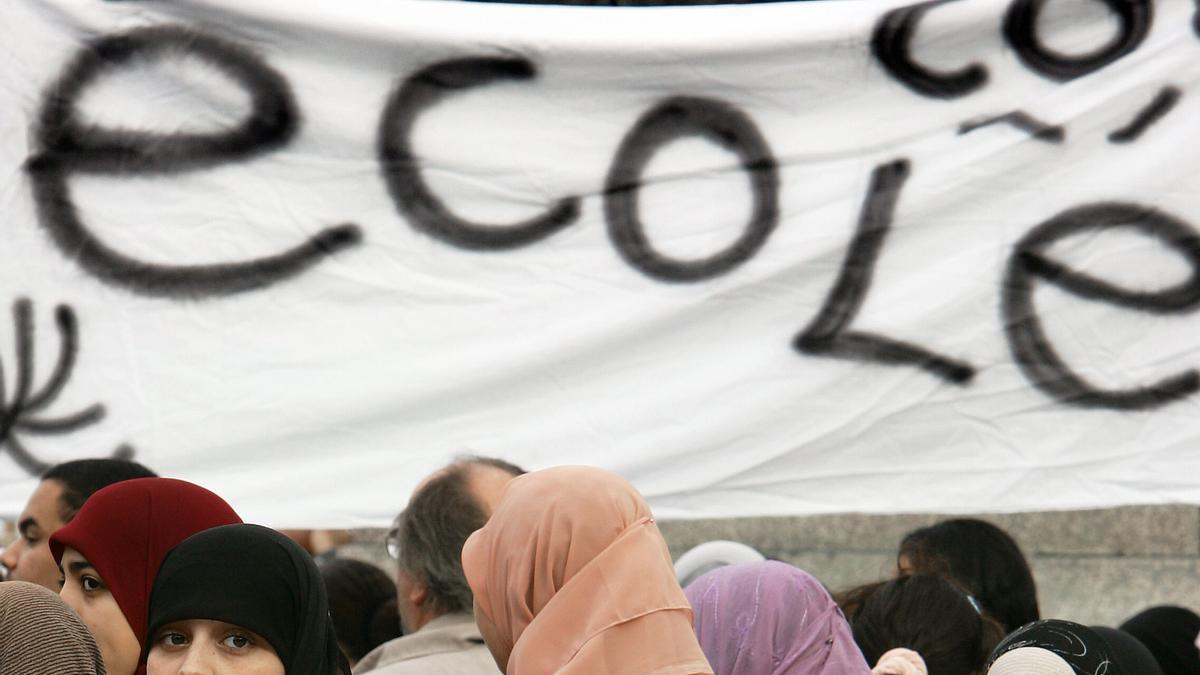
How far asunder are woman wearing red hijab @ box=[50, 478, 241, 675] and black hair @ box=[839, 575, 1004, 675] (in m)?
1.36

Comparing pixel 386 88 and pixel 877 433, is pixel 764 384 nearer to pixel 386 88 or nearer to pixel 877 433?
pixel 877 433

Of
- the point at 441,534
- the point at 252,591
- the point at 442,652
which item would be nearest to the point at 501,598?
the point at 252,591

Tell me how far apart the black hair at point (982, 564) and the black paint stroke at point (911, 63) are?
99 cm

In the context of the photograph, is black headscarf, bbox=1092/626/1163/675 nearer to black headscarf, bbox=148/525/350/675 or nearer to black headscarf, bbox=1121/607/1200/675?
black headscarf, bbox=1121/607/1200/675

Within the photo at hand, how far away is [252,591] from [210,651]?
105mm

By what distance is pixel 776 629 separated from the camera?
2836 mm

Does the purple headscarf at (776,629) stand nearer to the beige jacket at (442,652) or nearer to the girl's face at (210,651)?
the beige jacket at (442,652)

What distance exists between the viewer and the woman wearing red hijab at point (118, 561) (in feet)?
9.24

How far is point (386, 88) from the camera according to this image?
3875mm

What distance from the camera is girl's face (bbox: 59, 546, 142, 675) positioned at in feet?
9.23

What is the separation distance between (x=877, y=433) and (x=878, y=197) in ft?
1.78

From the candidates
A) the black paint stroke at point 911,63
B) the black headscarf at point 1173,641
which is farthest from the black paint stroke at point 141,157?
the black headscarf at point 1173,641

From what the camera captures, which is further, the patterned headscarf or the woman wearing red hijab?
the woman wearing red hijab

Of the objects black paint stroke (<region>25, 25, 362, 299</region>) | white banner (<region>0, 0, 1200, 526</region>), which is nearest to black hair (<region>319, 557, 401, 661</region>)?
white banner (<region>0, 0, 1200, 526</region>)
